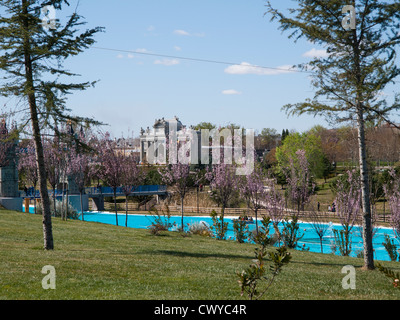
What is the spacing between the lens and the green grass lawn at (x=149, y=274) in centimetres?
774

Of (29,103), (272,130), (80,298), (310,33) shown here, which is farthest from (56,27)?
(272,130)

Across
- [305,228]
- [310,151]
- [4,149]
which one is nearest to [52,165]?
[4,149]

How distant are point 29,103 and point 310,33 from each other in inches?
315

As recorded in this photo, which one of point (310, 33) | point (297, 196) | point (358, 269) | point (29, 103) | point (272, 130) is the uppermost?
point (272, 130)

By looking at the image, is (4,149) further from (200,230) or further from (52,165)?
(200,230)

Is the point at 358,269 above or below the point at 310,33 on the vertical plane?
below

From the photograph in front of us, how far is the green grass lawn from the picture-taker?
25.4 ft

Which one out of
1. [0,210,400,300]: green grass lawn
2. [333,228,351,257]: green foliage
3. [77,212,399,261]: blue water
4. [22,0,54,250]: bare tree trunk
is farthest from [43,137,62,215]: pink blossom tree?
[333,228,351,257]: green foliage

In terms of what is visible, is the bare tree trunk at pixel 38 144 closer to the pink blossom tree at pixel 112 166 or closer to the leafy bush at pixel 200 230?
the leafy bush at pixel 200 230

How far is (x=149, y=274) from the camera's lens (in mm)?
9609

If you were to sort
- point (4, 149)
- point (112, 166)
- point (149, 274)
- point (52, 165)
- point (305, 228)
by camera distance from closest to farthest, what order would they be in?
point (149, 274) < point (112, 166) < point (52, 165) < point (4, 149) < point (305, 228)

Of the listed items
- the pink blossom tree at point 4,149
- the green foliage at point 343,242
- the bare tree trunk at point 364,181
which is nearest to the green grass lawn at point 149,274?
the bare tree trunk at point 364,181
